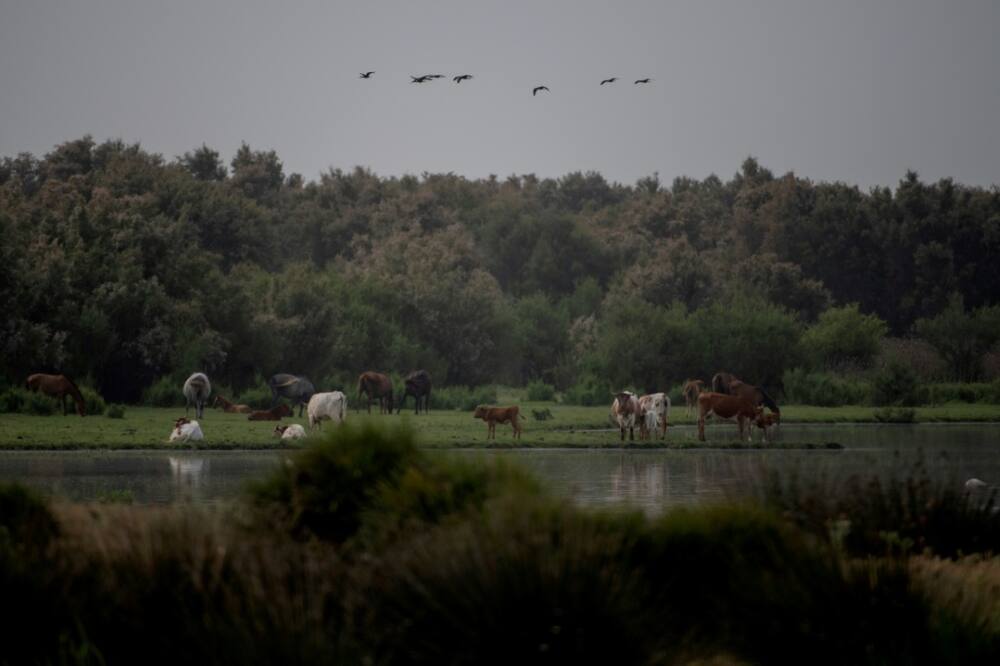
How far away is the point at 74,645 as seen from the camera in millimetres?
8148

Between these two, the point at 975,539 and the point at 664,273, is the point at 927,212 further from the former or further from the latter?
the point at 975,539

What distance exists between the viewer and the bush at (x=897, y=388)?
5003 centimetres

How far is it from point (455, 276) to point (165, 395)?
2520 centimetres

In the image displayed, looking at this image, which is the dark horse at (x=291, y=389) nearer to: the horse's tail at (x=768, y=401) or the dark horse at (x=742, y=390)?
the dark horse at (x=742, y=390)

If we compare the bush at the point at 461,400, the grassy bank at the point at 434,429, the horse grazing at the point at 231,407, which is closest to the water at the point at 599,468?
the grassy bank at the point at 434,429

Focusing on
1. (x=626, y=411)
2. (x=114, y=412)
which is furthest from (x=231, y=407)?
(x=626, y=411)

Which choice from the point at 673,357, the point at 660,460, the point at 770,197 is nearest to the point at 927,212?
the point at 770,197

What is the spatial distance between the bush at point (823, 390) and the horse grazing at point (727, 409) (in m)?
18.3

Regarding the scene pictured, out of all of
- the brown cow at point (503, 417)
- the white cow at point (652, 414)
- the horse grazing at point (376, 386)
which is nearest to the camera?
the brown cow at point (503, 417)

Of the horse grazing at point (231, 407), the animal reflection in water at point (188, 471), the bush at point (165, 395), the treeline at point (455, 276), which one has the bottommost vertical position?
the animal reflection in water at point (188, 471)

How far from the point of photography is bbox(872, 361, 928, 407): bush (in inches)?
1970

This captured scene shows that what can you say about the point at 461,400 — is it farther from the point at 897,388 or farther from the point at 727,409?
the point at 727,409

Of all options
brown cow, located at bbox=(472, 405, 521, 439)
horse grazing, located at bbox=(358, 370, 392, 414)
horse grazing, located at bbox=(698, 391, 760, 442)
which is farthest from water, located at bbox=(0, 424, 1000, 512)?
horse grazing, located at bbox=(358, 370, 392, 414)

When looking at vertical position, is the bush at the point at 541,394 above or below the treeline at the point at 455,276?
below
